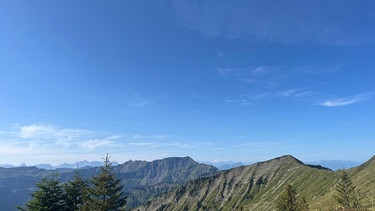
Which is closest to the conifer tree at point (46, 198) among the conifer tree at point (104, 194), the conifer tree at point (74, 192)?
the conifer tree at point (74, 192)

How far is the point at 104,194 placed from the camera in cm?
4153

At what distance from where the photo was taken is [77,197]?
171ft

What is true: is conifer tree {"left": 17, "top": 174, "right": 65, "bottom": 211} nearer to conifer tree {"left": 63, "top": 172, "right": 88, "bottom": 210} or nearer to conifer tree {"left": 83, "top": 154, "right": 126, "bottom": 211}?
conifer tree {"left": 63, "top": 172, "right": 88, "bottom": 210}

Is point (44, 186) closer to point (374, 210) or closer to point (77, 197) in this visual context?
point (77, 197)

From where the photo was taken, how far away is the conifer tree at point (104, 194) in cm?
4034

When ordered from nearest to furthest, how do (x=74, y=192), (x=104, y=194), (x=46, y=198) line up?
(x=104, y=194)
(x=46, y=198)
(x=74, y=192)

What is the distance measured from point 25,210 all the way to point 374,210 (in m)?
51.3

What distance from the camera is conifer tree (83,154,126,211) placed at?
40.3 m

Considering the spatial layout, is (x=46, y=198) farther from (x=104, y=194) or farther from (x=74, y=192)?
(x=104, y=194)

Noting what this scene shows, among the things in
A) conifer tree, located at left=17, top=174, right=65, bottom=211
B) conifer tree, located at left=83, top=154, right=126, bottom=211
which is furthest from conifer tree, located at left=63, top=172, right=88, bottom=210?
conifer tree, located at left=83, top=154, right=126, bottom=211

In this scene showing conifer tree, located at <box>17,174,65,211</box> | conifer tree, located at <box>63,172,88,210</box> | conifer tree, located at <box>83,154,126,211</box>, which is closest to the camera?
conifer tree, located at <box>83,154,126,211</box>

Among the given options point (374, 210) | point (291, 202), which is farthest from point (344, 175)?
point (374, 210)

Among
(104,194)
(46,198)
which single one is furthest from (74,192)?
(104,194)

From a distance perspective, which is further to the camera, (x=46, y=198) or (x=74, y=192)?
(x=74, y=192)
